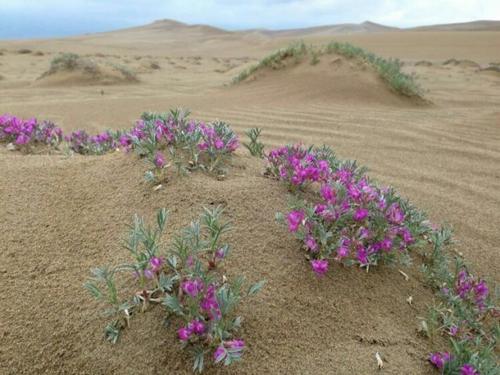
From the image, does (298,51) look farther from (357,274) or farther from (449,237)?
(357,274)

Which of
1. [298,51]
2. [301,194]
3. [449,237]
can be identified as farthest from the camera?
[298,51]

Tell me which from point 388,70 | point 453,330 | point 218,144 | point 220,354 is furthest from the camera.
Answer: point 388,70

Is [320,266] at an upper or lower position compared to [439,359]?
upper

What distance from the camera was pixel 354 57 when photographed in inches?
309

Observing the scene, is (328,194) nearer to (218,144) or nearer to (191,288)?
(218,144)

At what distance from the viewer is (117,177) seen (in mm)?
2330

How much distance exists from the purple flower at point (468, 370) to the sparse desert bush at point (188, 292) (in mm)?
714

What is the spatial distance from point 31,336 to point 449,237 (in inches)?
82.1

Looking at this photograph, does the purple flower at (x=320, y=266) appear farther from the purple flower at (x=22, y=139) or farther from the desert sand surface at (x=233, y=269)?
the purple flower at (x=22, y=139)

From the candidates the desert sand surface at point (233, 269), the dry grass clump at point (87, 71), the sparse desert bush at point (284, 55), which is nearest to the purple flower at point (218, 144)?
the desert sand surface at point (233, 269)

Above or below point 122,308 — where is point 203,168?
above

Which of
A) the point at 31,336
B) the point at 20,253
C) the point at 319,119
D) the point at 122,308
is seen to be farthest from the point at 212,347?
the point at 319,119

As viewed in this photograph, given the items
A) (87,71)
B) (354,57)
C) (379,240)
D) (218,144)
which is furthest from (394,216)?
(87,71)

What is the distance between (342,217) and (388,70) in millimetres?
6178
